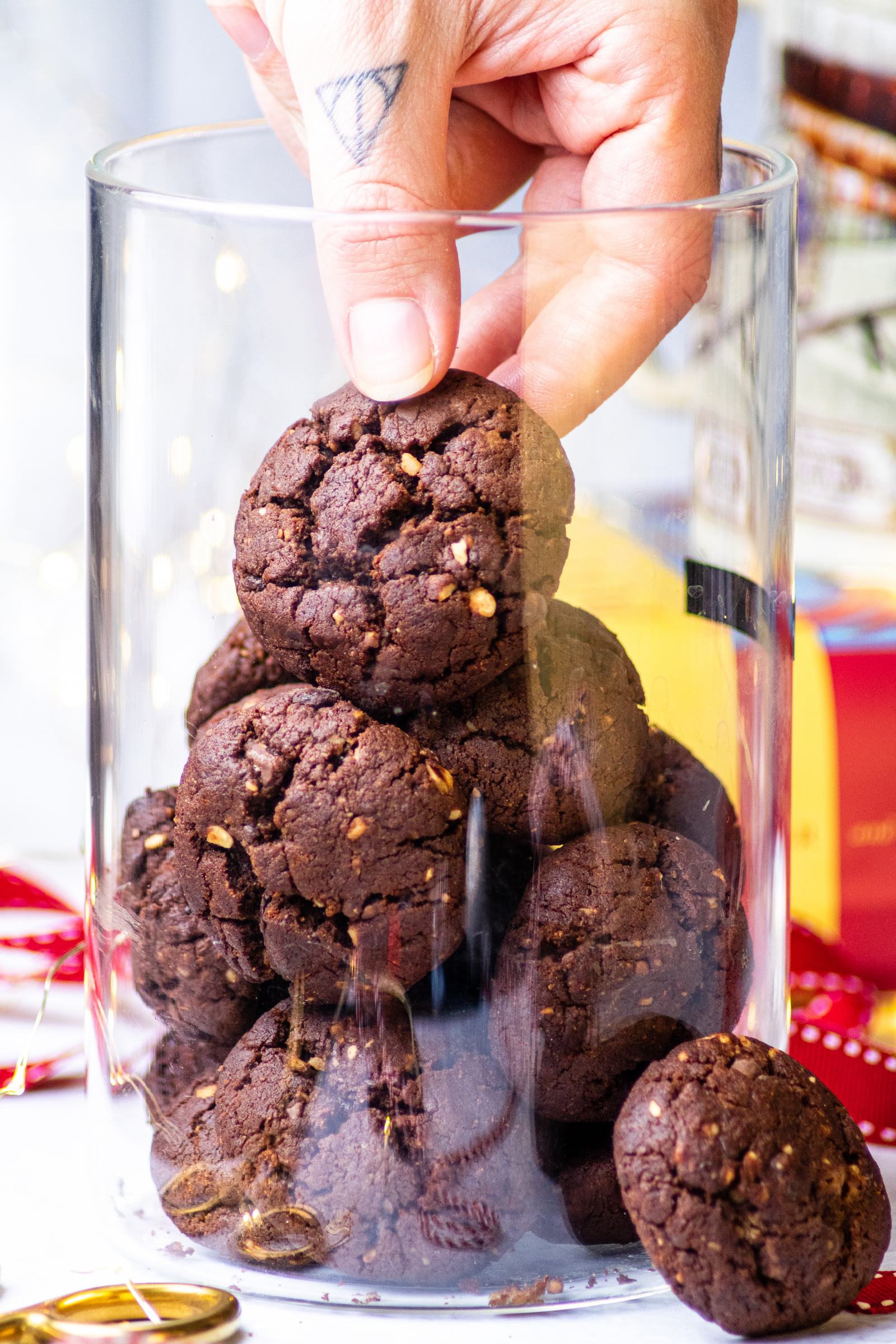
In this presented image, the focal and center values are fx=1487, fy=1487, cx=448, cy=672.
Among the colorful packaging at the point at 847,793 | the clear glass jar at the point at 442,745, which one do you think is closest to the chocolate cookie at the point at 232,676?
A: the clear glass jar at the point at 442,745

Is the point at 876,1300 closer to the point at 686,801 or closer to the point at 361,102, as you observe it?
the point at 686,801

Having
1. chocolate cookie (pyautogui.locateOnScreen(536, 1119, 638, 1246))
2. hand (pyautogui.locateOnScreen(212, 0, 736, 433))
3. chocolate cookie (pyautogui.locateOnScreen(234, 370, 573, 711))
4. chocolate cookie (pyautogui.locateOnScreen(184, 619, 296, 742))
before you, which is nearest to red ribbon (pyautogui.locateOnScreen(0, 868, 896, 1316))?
chocolate cookie (pyautogui.locateOnScreen(536, 1119, 638, 1246))

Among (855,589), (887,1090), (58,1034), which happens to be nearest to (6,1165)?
(58,1034)

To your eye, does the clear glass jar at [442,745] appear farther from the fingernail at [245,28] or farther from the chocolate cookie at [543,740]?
the fingernail at [245,28]

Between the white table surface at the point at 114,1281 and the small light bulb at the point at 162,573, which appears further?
the small light bulb at the point at 162,573

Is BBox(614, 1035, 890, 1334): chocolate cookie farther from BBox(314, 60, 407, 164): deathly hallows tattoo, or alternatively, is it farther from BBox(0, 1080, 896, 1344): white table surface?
BBox(314, 60, 407, 164): deathly hallows tattoo

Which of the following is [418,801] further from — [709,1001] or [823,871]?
[823,871]
